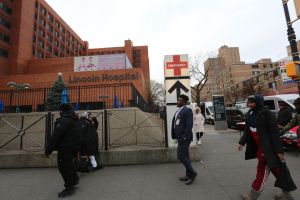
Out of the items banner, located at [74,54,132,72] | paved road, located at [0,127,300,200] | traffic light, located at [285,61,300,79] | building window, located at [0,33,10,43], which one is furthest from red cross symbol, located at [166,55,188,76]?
building window, located at [0,33,10,43]

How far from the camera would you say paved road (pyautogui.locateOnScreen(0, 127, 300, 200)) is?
13.7 feet

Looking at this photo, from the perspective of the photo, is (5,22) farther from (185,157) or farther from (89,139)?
(185,157)

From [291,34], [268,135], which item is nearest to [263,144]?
[268,135]

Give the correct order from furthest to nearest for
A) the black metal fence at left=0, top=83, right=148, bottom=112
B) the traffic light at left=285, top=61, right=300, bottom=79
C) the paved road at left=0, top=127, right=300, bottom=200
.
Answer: the black metal fence at left=0, top=83, right=148, bottom=112, the traffic light at left=285, top=61, right=300, bottom=79, the paved road at left=0, top=127, right=300, bottom=200

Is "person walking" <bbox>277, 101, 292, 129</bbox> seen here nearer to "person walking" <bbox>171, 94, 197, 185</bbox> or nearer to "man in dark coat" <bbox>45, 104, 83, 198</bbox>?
"person walking" <bbox>171, 94, 197, 185</bbox>

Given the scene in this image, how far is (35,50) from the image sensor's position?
5438 centimetres

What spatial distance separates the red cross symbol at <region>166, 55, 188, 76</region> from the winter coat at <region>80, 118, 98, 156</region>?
10.9 feet

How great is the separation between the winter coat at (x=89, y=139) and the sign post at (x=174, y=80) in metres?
2.44

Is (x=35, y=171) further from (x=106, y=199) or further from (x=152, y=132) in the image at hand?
(x=152, y=132)

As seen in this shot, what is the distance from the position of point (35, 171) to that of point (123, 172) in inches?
108

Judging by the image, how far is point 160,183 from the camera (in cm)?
481

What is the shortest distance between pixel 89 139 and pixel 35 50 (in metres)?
57.6

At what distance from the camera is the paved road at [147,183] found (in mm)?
4168

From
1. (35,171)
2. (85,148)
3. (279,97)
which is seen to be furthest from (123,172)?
(279,97)
